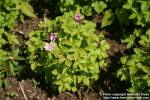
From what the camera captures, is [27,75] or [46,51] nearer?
[46,51]

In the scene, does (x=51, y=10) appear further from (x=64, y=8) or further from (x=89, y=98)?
(x=89, y=98)

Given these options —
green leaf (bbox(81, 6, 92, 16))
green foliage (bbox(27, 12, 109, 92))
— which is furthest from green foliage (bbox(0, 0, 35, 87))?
green leaf (bbox(81, 6, 92, 16))

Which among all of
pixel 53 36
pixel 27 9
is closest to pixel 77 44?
pixel 53 36

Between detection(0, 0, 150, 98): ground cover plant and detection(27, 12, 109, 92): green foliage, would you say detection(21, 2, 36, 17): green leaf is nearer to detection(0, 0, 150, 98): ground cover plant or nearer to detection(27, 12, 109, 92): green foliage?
detection(0, 0, 150, 98): ground cover plant

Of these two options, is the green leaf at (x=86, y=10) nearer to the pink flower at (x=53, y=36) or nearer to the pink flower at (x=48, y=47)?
the pink flower at (x=53, y=36)

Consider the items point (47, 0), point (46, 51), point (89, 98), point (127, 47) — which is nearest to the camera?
point (46, 51)

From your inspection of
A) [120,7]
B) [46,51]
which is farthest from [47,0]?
[46,51]

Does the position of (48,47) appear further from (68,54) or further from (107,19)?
(107,19)
